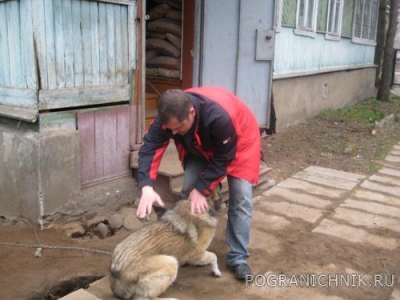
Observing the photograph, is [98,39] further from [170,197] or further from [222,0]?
[222,0]

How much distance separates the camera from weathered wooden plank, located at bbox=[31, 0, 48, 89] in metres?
3.87

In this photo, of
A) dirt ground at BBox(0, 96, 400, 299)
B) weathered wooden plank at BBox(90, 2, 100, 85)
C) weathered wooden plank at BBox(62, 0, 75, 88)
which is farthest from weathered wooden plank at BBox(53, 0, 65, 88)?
dirt ground at BBox(0, 96, 400, 299)

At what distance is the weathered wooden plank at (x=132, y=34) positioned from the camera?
15.4 ft

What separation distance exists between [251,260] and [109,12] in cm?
295

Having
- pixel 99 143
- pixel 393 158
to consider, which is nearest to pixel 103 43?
pixel 99 143

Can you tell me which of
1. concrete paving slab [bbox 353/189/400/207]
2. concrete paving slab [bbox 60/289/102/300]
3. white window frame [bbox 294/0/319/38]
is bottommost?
concrete paving slab [bbox 353/189/400/207]

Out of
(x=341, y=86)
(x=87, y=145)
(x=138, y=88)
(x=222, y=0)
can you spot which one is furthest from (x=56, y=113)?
(x=341, y=86)

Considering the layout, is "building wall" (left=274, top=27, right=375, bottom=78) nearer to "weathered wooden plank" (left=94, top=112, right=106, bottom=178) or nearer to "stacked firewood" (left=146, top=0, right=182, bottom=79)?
"stacked firewood" (left=146, top=0, right=182, bottom=79)

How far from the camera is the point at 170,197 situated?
16.3 feet

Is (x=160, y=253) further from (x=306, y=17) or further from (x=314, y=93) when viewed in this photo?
(x=314, y=93)

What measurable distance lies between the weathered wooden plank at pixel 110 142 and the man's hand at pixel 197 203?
6.65 ft

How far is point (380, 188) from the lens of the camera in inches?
235

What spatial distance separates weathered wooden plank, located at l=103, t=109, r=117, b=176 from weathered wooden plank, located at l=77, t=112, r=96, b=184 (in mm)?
162

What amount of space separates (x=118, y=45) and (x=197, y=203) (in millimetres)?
2446
